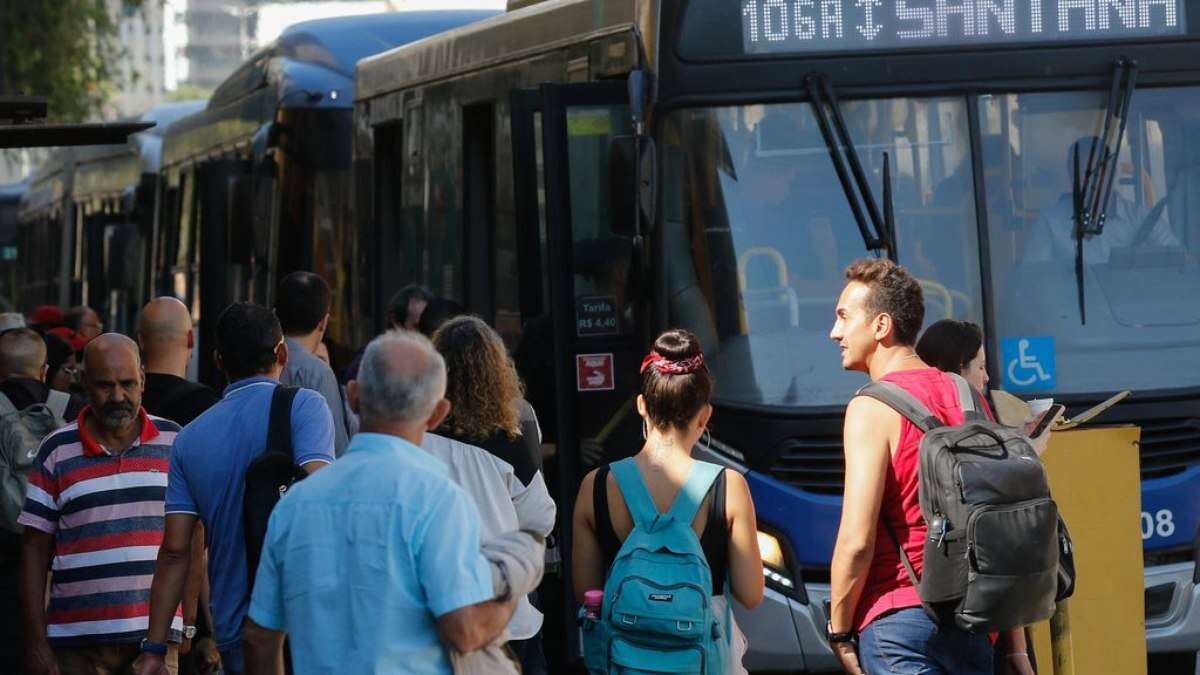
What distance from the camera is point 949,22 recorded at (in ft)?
27.9

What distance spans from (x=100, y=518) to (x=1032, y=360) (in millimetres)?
3793

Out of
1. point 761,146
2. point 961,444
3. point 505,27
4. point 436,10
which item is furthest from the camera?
point 436,10

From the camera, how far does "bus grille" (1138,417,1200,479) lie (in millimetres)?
8320

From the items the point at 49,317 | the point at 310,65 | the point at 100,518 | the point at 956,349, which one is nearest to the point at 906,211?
the point at 956,349

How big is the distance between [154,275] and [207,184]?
186 inches

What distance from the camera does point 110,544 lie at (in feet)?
20.2

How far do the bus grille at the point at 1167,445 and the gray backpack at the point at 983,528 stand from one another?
3133mm

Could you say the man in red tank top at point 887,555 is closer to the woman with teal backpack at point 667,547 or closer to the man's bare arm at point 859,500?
the man's bare arm at point 859,500

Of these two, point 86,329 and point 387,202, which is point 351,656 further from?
point 86,329

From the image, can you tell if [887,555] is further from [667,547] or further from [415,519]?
[415,519]

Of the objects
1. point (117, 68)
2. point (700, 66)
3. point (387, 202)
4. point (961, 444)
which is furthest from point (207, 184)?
point (117, 68)

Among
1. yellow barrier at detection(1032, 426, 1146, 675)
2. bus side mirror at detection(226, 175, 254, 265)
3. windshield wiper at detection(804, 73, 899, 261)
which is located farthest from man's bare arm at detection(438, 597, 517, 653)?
bus side mirror at detection(226, 175, 254, 265)

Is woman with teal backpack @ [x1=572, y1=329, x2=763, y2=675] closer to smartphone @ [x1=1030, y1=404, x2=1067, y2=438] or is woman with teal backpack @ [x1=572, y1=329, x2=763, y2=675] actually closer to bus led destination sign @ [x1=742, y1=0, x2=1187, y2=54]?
smartphone @ [x1=1030, y1=404, x2=1067, y2=438]

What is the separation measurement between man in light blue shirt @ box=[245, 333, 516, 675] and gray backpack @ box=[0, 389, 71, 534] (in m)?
3.41
